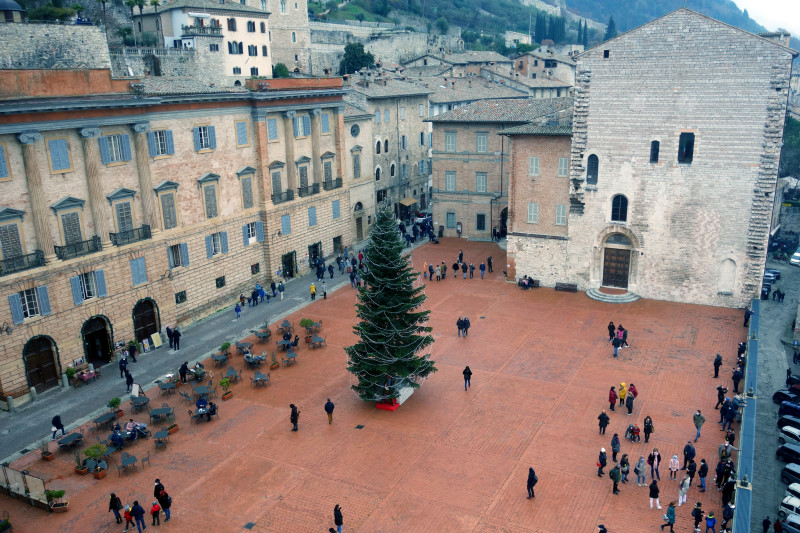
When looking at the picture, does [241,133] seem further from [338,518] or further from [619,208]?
[338,518]

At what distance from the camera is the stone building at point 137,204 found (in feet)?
93.2

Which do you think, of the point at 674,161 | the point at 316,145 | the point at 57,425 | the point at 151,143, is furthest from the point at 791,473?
the point at 316,145

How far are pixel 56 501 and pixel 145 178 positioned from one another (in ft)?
58.0

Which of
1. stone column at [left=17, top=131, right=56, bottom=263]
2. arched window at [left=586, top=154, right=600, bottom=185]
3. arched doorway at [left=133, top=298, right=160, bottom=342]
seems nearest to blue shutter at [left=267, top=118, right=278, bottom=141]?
arched doorway at [left=133, top=298, right=160, bottom=342]

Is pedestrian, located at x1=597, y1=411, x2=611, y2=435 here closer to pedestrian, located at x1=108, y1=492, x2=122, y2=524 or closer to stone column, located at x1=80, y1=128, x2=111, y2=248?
pedestrian, located at x1=108, y1=492, x2=122, y2=524

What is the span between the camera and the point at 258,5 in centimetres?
8481

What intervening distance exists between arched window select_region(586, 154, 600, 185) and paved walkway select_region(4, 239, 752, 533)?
9192mm

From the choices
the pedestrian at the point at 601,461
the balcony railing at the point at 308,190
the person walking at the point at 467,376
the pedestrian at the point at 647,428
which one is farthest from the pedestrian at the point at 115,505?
the balcony railing at the point at 308,190

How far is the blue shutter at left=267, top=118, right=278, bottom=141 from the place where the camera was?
42.1 meters

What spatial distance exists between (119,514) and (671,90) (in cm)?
3370

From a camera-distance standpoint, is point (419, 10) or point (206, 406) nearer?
point (206, 406)

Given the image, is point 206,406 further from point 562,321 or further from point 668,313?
point 668,313

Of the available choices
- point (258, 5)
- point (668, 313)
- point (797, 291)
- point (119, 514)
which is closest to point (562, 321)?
point (668, 313)

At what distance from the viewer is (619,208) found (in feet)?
129
